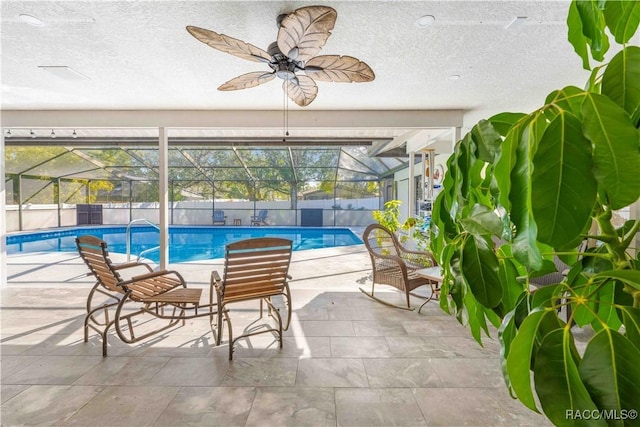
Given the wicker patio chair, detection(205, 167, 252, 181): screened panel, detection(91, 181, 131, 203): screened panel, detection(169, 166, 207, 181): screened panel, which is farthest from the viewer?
detection(91, 181, 131, 203): screened panel

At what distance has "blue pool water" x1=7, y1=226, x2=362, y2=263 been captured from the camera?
8.71m

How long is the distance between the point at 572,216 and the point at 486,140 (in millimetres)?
317

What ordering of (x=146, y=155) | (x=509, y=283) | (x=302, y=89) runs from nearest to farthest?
(x=509, y=283) < (x=302, y=89) < (x=146, y=155)

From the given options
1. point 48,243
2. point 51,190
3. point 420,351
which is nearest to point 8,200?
point 51,190

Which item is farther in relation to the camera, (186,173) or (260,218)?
(260,218)

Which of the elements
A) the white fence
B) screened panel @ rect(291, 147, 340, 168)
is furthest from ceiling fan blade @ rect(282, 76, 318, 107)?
the white fence

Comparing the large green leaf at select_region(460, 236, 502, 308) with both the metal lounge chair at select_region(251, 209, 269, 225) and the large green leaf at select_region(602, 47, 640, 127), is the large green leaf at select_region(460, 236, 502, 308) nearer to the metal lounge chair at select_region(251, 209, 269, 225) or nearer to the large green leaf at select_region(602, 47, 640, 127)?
the large green leaf at select_region(602, 47, 640, 127)

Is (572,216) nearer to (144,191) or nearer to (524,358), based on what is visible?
(524,358)

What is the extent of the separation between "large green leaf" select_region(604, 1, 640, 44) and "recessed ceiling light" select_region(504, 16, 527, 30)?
1.83 m

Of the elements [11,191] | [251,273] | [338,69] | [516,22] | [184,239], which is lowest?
[184,239]

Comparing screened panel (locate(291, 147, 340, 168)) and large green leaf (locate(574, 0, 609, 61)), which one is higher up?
screened panel (locate(291, 147, 340, 168))

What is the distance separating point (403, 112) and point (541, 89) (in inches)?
64.6

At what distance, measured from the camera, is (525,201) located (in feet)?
2.05

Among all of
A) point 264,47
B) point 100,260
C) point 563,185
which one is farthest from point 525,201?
point 100,260
